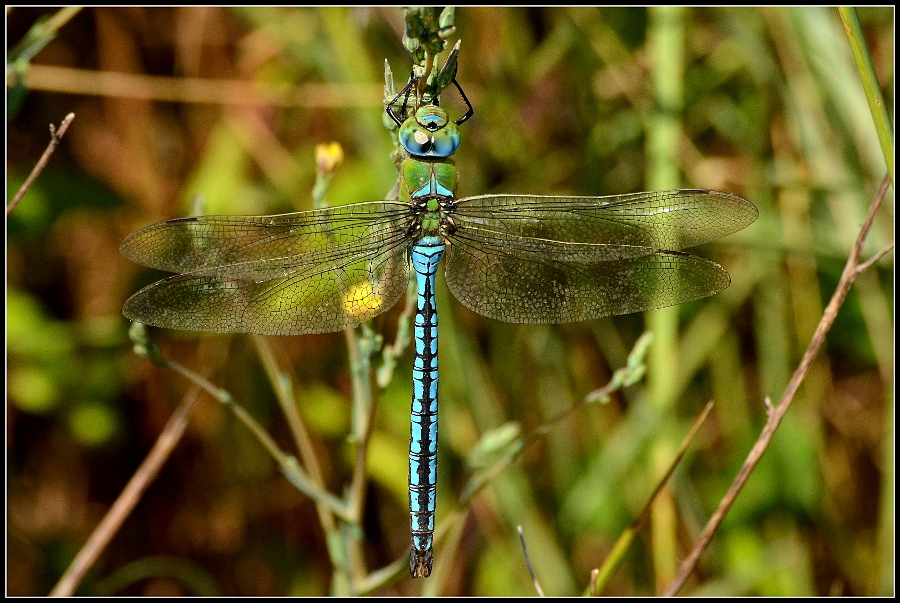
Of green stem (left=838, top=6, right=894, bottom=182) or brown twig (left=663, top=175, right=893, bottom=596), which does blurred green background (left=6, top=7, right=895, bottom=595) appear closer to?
brown twig (left=663, top=175, right=893, bottom=596)

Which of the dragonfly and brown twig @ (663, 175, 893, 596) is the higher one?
the dragonfly

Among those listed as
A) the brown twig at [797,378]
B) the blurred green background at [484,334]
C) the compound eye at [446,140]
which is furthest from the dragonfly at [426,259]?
the blurred green background at [484,334]

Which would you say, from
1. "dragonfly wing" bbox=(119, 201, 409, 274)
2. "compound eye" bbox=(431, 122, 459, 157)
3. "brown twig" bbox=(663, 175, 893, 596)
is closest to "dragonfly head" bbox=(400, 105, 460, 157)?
"compound eye" bbox=(431, 122, 459, 157)

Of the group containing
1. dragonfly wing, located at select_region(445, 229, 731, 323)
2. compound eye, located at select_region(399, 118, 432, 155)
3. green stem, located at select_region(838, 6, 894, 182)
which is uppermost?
compound eye, located at select_region(399, 118, 432, 155)

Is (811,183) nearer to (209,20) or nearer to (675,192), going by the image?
(675,192)

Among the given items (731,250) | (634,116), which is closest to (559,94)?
(634,116)

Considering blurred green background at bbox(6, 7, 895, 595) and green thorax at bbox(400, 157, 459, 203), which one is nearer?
green thorax at bbox(400, 157, 459, 203)
